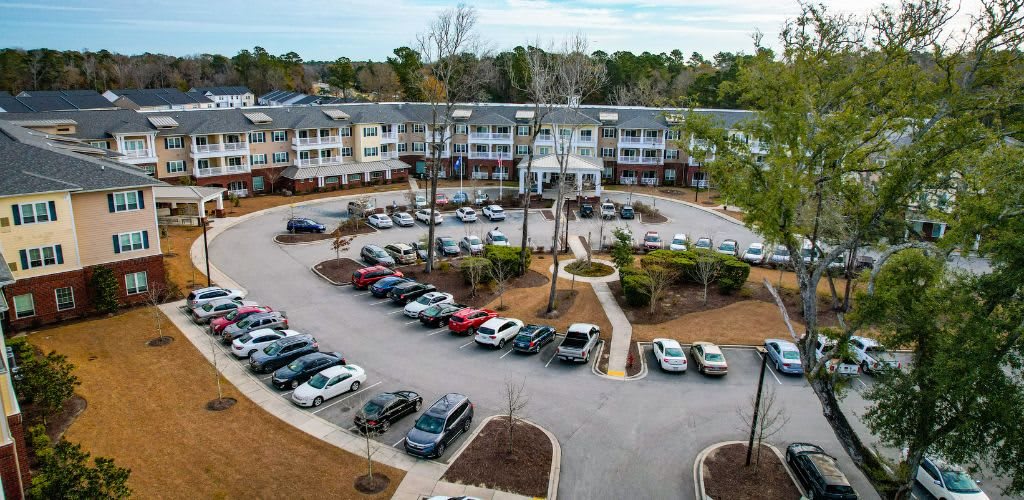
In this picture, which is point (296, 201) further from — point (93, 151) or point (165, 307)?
point (165, 307)

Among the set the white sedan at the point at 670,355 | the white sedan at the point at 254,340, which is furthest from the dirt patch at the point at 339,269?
the white sedan at the point at 670,355

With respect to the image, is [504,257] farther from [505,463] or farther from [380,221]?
[505,463]

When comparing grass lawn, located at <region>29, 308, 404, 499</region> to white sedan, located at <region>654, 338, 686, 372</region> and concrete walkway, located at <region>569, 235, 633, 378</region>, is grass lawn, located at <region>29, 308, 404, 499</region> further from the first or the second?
white sedan, located at <region>654, 338, 686, 372</region>

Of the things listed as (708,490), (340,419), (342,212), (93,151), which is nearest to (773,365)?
(708,490)

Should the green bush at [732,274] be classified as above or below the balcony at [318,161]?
below

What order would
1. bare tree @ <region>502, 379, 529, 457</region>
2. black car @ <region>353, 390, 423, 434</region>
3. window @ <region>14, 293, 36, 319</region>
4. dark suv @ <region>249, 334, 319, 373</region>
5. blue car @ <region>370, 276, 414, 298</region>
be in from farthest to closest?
blue car @ <region>370, 276, 414, 298</region> < window @ <region>14, 293, 36, 319</region> < dark suv @ <region>249, 334, 319, 373</region> < black car @ <region>353, 390, 423, 434</region> < bare tree @ <region>502, 379, 529, 457</region>

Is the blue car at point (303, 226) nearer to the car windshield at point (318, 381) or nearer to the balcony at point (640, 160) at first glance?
the car windshield at point (318, 381)

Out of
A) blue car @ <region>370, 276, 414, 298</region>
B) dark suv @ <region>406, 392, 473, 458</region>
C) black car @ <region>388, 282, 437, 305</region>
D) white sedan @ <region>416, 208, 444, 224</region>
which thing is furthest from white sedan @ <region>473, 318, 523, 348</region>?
white sedan @ <region>416, 208, 444, 224</region>
